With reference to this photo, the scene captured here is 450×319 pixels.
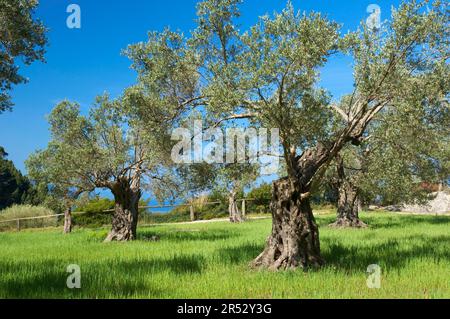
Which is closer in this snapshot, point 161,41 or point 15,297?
point 15,297

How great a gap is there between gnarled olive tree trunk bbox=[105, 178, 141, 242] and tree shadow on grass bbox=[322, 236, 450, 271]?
10106mm

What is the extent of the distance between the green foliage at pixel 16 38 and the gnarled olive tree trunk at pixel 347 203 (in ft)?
62.8

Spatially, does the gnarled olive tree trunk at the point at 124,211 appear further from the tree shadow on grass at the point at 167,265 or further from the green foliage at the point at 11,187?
the green foliage at the point at 11,187

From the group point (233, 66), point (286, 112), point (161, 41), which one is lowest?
point (286, 112)

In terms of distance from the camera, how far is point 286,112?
437 inches

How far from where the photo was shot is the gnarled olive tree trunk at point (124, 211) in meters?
22.7

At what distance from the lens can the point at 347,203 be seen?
28.0 m

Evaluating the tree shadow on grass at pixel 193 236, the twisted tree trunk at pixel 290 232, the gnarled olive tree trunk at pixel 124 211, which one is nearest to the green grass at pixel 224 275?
the twisted tree trunk at pixel 290 232

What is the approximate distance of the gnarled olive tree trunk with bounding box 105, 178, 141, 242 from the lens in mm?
22688

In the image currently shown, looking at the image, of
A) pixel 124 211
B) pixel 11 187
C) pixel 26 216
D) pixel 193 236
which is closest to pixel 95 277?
pixel 124 211
